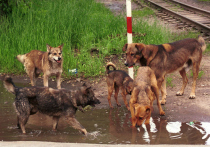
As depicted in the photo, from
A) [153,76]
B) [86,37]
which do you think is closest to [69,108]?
[153,76]

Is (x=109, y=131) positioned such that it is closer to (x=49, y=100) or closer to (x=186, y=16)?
(x=49, y=100)

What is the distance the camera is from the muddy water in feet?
17.6

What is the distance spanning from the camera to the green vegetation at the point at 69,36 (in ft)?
33.0

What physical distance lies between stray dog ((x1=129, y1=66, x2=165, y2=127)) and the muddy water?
0.90ft

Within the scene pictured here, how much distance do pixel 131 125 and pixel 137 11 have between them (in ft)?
40.5

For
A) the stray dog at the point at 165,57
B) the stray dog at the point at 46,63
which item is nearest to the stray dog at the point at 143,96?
the stray dog at the point at 165,57

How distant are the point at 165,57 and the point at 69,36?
4616 millimetres

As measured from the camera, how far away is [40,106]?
604cm

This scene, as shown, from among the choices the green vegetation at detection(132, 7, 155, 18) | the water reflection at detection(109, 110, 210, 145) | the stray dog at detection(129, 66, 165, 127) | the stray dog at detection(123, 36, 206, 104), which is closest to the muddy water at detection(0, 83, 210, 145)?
the water reflection at detection(109, 110, 210, 145)

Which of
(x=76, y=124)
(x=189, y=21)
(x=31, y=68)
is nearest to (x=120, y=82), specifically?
(x=76, y=124)

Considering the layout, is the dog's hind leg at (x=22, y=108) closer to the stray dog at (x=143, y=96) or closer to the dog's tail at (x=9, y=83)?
the dog's tail at (x=9, y=83)

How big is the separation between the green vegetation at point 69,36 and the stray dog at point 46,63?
1.00 m

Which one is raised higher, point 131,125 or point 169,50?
point 169,50

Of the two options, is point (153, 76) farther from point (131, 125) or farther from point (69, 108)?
point (69, 108)
